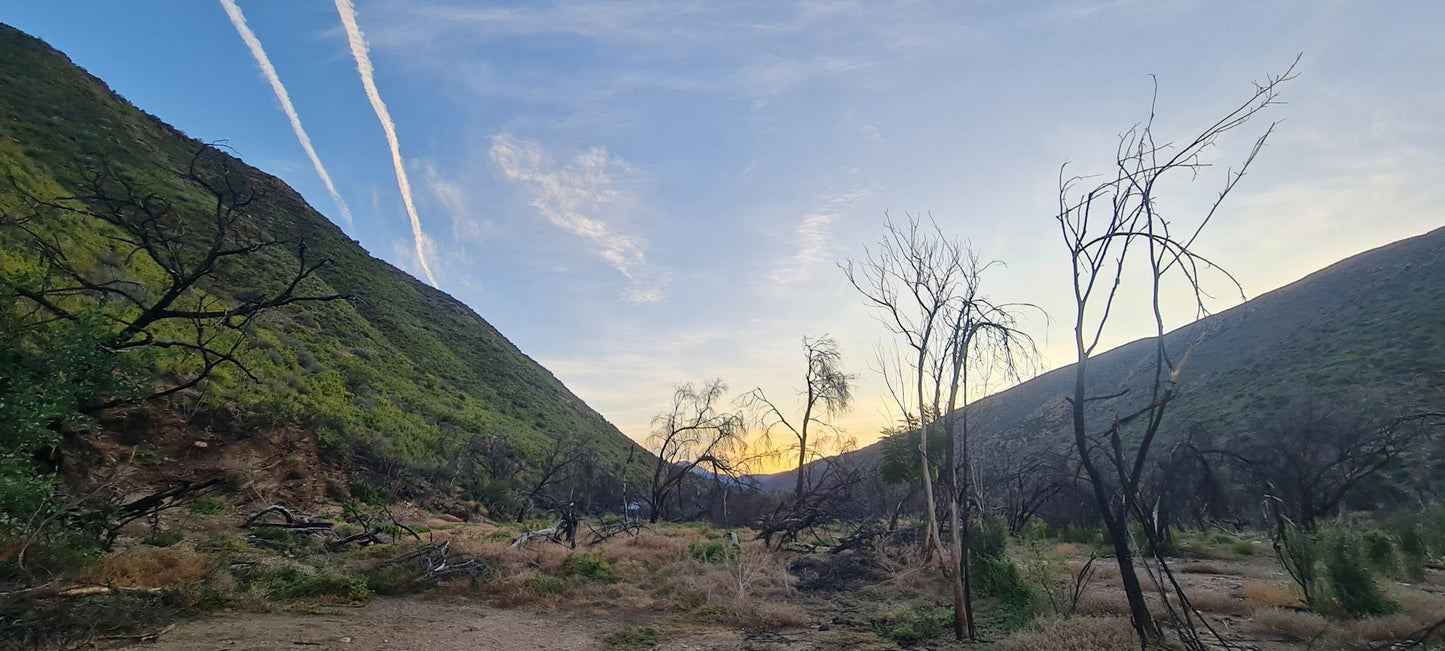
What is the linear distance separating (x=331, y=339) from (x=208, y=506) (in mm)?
21046

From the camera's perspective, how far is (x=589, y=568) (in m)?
13.2

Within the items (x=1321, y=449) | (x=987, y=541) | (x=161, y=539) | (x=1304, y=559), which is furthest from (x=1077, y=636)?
(x=1321, y=449)

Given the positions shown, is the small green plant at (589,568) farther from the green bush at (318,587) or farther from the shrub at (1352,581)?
the shrub at (1352,581)

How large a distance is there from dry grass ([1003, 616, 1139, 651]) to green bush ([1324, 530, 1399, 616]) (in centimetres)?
396

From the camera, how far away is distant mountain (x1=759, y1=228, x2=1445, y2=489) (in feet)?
87.2

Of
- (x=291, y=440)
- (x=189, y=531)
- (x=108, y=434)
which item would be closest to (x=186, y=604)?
(x=189, y=531)

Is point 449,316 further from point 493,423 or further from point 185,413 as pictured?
point 185,413

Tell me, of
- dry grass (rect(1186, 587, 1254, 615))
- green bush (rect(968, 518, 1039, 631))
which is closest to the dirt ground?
green bush (rect(968, 518, 1039, 631))

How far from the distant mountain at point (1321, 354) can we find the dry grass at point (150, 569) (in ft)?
65.6

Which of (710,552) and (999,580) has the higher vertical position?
(710,552)

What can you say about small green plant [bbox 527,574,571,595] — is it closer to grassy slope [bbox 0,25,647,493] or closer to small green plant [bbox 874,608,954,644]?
small green plant [bbox 874,608,954,644]

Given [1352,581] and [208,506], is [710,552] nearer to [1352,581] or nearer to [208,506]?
[1352,581]

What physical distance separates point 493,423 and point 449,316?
984 inches

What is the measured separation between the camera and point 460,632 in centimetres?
852
